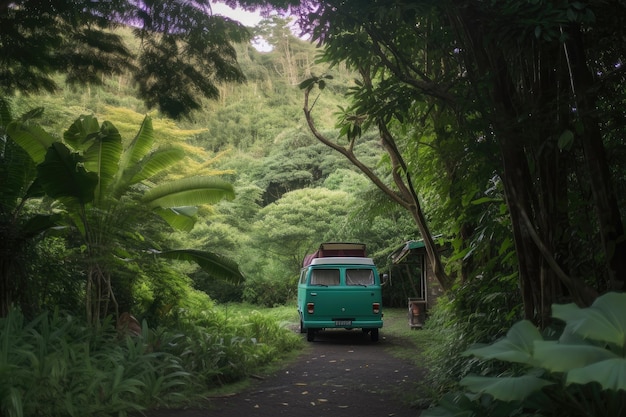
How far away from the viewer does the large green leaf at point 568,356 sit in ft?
8.21

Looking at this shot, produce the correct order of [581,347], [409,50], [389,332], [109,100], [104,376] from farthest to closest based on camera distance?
1. [109,100]
2. [389,332]
3. [409,50]
4. [104,376]
5. [581,347]

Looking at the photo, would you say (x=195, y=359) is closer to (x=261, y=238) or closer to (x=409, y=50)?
(x=409, y=50)

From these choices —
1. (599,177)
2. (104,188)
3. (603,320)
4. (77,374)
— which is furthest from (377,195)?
(603,320)

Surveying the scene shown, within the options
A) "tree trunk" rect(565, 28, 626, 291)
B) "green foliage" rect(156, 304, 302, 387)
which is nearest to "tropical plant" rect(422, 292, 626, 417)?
"tree trunk" rect(565, 28, 626, 291)

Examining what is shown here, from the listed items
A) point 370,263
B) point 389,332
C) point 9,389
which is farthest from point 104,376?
point 389,332

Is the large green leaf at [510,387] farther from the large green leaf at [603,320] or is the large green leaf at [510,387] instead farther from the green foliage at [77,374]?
the green foliage at [77,374]

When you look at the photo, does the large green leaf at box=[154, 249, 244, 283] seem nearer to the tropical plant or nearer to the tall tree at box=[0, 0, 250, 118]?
the tall tree at box=[0, 0, 250, 118]

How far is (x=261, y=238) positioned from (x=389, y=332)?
13.5 m

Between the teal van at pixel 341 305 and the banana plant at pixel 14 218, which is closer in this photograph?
the banana plant at pixel 14 218

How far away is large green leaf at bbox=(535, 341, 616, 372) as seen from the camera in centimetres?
250

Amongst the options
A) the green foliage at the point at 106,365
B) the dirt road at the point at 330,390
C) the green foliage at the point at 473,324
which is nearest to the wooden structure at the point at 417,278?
the dirt road at the point at 330,390

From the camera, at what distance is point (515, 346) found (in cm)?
310

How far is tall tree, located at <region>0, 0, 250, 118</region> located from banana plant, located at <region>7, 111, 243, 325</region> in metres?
1.07

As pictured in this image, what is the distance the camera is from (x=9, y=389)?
461 cm
